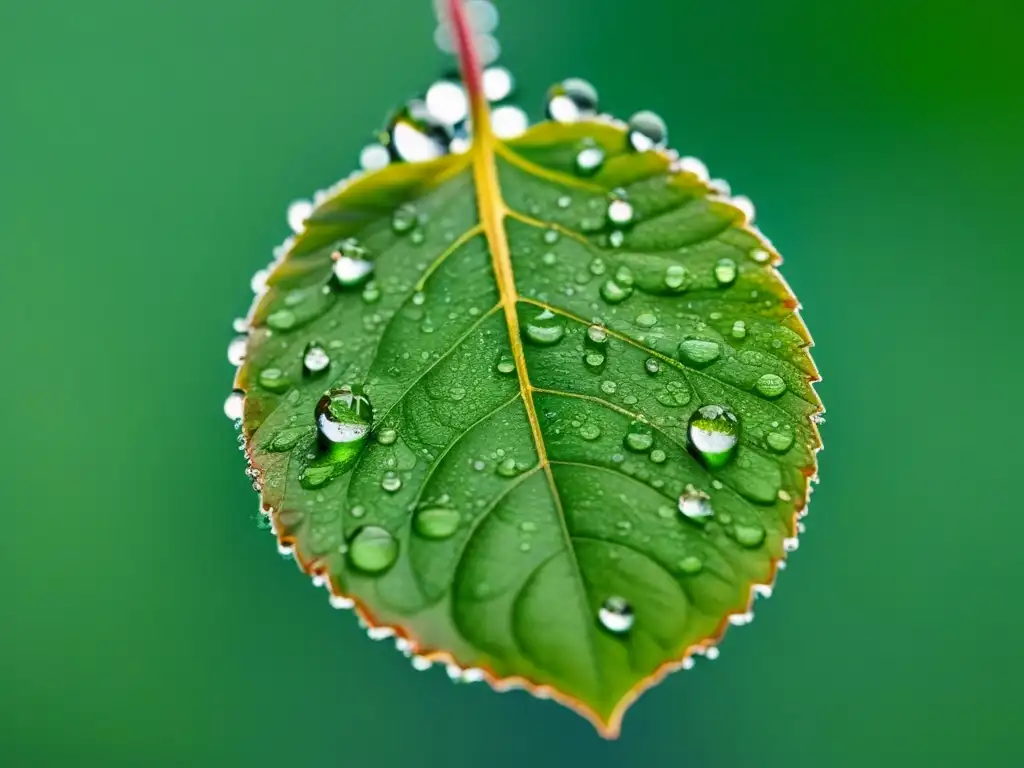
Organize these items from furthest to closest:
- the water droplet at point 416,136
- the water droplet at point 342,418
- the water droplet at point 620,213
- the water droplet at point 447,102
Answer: the water droplet at point 447,102 < the water droplet at point 416,136 < the water droplet at point 620,213 < the water droplet at point 342,418

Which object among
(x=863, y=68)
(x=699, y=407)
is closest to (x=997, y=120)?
(x=863, y=68)

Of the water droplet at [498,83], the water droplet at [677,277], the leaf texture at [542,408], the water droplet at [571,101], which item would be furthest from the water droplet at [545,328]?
the water droplet at [498,83]

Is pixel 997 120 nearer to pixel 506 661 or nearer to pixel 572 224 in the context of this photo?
pixel 572 224

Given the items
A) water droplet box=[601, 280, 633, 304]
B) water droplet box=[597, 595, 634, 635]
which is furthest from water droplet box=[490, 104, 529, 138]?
water droplet box=[597, 595, 634, 635]

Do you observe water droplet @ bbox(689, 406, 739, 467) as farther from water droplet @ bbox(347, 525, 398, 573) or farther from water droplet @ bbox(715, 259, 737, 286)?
water droplet @ bbox(347, 525, 398, 573)

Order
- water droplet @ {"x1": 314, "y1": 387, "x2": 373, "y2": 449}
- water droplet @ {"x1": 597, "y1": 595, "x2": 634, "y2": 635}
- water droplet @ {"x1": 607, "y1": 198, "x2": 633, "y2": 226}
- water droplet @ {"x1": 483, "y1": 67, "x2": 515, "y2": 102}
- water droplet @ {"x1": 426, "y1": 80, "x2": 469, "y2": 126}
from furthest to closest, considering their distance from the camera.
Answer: water droplet @ {"x1": 483, "y1": 67, "x2": 515, "y2": 102}, water droplet @ {"x1": 426, "y1": 80, "x2": 469, "y2": 126}, water droplet @ {"x1": 607, "y1": 198, "x2": 633, "y2": 226}, water droplet @ {"x1": 314, "y1": 387, "x2": 373, "y2": 449}, water droplet @ {"x1": 597, "y1": 595, "x2": 634, "y2": 635}

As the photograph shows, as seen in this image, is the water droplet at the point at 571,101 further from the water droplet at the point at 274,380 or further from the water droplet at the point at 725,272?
the water droplet at the point at 274,380
